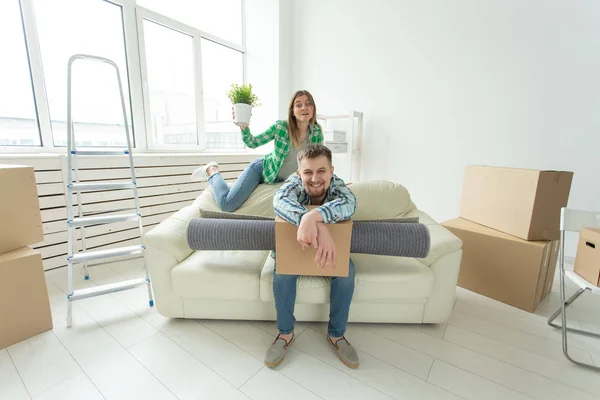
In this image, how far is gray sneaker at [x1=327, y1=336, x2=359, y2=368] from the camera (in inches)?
49.4

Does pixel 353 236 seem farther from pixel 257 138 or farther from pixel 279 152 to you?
pixel 257 138

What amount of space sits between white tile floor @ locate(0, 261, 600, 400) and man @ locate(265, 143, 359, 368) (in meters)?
0.07

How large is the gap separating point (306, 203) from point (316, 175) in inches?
6.9

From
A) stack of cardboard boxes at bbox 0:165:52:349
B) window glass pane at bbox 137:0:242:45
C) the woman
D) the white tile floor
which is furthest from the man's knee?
window glass pane at bbox 137:0:242:45

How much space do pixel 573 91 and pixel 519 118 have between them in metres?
0.35

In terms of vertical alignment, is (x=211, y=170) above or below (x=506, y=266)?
above

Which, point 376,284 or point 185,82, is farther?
point 185,82

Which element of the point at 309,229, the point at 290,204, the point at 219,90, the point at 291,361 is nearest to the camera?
the point at 309,229

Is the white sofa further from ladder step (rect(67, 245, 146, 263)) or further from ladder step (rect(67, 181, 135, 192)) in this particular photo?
ladder step (rect(67, 181, 135, 192))

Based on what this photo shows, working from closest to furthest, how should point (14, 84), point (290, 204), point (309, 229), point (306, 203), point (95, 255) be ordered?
1. point (309, 229)
2. point (290, 204)
3. point (306, 203)
4. point (95, 255)
5. point (14, 84)

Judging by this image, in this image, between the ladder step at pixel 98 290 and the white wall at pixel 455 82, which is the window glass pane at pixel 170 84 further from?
the ladder step at pixel 98 290

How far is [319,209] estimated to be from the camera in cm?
114

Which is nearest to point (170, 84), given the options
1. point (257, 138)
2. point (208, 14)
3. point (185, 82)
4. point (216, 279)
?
point (185, 82)

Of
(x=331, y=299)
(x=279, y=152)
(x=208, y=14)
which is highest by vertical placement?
(x=208, y=14)
